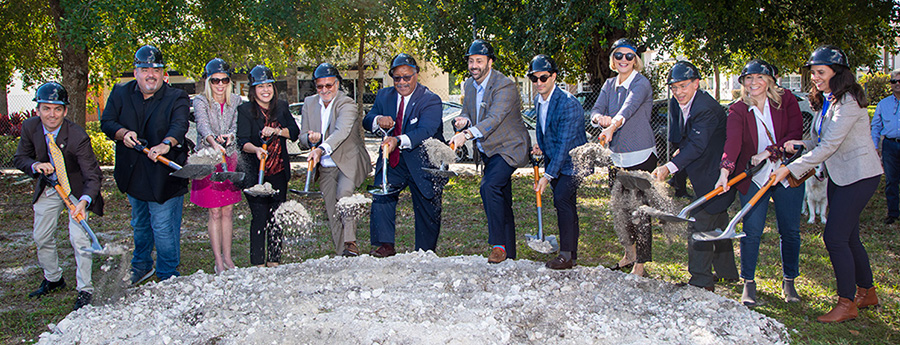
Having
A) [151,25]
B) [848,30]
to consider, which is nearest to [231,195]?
[151,25]

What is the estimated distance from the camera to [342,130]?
5809 mm

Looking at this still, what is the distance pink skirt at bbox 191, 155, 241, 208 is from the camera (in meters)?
5.57

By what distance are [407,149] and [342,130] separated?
57 centimetres

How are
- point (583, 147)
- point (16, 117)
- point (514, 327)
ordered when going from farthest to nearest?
point (16, 117), point (583, 147), point (514, 327)

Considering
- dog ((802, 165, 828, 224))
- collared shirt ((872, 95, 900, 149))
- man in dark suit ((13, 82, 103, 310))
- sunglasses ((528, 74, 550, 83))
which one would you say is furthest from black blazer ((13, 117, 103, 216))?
collared shirt ((872, 95, 900, 149))

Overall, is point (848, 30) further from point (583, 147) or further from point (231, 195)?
point (231, 195)

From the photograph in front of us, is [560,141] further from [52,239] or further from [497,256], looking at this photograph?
[52,239]

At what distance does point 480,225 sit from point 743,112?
11.9 ft

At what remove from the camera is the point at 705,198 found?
4.64m

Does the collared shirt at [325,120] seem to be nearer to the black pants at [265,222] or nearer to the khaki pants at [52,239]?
the black pants at [265,222]

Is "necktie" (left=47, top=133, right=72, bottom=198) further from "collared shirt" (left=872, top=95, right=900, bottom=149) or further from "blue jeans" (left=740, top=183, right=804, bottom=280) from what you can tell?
"collared shirt" (left=872, top=95, right=900, bottom=149)

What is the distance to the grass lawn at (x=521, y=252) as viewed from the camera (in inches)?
176

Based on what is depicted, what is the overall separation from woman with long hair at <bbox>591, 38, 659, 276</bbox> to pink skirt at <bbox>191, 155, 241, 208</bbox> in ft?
9.87

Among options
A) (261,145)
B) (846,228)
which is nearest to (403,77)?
(261,145)
